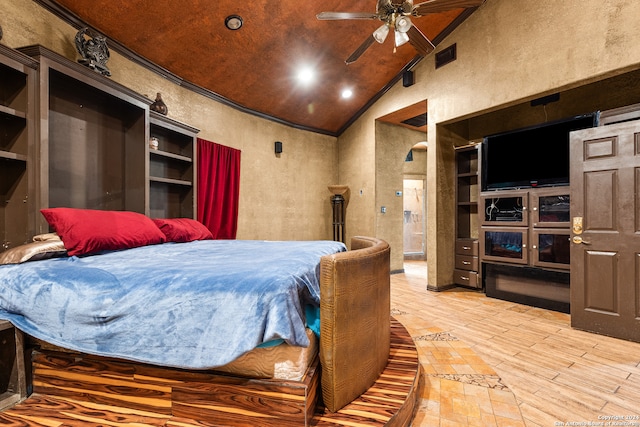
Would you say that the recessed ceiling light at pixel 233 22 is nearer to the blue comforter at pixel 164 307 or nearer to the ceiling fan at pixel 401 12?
the ceiling fan at pixel 401 12

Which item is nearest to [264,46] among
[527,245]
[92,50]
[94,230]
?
[92,50]

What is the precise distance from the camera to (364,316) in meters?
1.41

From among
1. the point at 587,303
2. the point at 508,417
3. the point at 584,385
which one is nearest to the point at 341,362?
the point at 508,417

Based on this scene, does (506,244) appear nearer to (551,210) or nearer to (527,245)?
(527,245)

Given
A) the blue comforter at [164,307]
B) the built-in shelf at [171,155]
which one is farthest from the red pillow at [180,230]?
the blue comforter at [164,307]

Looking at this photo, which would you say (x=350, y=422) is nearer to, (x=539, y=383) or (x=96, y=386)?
(x=96, y=386)

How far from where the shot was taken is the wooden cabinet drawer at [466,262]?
415 cm

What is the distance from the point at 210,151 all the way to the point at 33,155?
7.27ft

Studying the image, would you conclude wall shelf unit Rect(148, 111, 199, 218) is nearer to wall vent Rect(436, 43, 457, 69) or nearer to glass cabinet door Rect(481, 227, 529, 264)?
wall vent Rect(436, 43, 457, 69)

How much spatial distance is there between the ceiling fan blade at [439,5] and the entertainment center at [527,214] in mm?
1878

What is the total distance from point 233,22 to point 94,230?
2.73m

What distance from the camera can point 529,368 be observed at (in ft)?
6.66

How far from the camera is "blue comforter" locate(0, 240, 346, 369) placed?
1.12 metres

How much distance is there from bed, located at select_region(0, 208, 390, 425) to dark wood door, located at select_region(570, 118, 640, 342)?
7.89 ft
